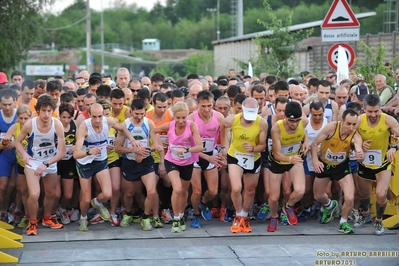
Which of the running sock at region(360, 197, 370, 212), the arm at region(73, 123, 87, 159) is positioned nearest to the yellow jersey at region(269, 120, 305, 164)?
the running sock at region(360, 197, 370, 212)

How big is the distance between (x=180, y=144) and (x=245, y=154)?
952 mm

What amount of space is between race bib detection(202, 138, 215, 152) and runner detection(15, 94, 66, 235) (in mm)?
2090

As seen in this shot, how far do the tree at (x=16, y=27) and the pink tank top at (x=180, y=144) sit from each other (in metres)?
33.5

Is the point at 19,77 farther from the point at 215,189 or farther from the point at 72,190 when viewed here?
the point at 215,189

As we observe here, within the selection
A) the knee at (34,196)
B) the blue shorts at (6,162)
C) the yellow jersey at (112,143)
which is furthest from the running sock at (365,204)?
the blue shorts at (6,162)

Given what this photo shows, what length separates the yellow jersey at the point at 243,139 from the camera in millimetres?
11922

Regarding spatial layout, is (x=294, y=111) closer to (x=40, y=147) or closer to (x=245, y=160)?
(x=245, y=160)

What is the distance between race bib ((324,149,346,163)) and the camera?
12102 mm

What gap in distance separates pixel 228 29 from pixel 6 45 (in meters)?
63.6

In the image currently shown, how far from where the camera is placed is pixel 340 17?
15836 millimetres

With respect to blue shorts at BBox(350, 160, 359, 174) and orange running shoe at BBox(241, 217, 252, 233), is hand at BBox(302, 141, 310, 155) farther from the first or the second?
orange running shoe at BBox(241, 217, 252, 233)

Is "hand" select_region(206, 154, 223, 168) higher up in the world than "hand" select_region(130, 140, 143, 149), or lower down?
lower down

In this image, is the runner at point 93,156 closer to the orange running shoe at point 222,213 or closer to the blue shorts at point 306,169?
the orange running shoe at point 222,213

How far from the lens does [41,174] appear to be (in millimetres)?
11867
